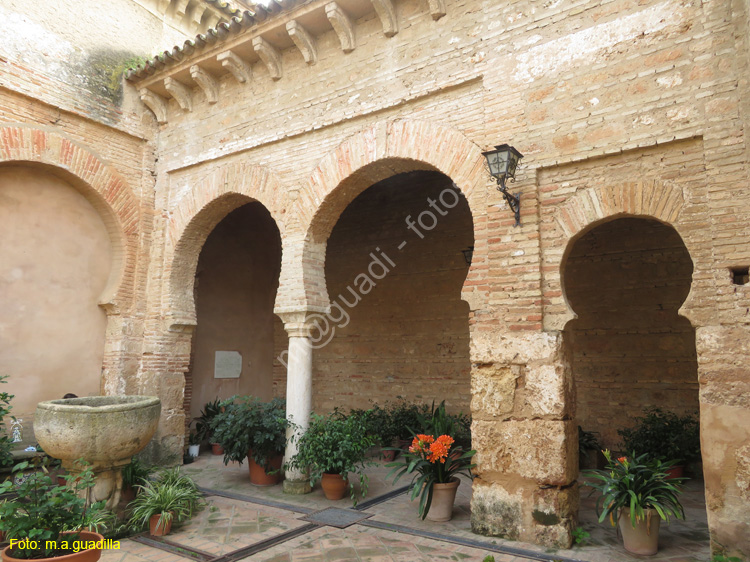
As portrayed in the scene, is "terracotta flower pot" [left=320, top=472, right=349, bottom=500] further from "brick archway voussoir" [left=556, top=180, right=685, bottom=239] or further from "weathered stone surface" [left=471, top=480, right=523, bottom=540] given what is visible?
"brick archway voussoir" [left=556, top=180, right=685, bottom=239]

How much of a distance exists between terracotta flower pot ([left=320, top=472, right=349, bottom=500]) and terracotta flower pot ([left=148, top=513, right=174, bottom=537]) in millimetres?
1781

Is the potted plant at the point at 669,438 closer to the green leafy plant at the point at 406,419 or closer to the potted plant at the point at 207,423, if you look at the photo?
the green leafy plant at the point at 406,419

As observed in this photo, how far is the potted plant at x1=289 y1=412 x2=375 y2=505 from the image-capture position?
19.9ft

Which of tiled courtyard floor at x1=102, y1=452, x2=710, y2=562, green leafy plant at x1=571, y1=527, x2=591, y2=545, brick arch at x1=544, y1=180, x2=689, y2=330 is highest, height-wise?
brick arch at x1=544, y1=180, x2=689, y2=330

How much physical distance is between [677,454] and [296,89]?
704 centimetres

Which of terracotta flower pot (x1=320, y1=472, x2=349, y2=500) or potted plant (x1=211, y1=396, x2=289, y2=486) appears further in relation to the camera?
potted plant (x1=211, y1=396, x2=289, y2=486)

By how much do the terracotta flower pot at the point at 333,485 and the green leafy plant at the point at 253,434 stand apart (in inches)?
33.9

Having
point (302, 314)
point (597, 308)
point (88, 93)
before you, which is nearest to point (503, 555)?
point (302, 314)

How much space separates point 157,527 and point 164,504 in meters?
0.25

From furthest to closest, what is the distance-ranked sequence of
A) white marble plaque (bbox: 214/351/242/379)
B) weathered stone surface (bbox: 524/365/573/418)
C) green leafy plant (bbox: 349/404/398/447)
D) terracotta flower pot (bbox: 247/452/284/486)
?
1. white marble plaque (bbox: 214/351/242/379)
2. green leafy plant (bbox: 349/404/398/447)
3. terracotta flower pot (bbox: 247/452/284/486)
4. weathered stone surface (bbox: 524/365/573/418)

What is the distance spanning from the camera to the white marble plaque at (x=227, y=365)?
34.1 feet

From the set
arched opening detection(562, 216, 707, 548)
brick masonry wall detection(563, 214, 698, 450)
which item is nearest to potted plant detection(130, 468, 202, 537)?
brick masonry wall detection(563, 214, 698, 450)

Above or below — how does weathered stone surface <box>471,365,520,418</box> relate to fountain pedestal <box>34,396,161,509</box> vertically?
above

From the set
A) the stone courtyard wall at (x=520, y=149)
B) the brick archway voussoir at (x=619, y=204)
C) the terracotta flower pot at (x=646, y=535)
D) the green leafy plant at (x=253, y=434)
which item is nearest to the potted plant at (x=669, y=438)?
the terracotta flower pot at (x=646, y=535)
